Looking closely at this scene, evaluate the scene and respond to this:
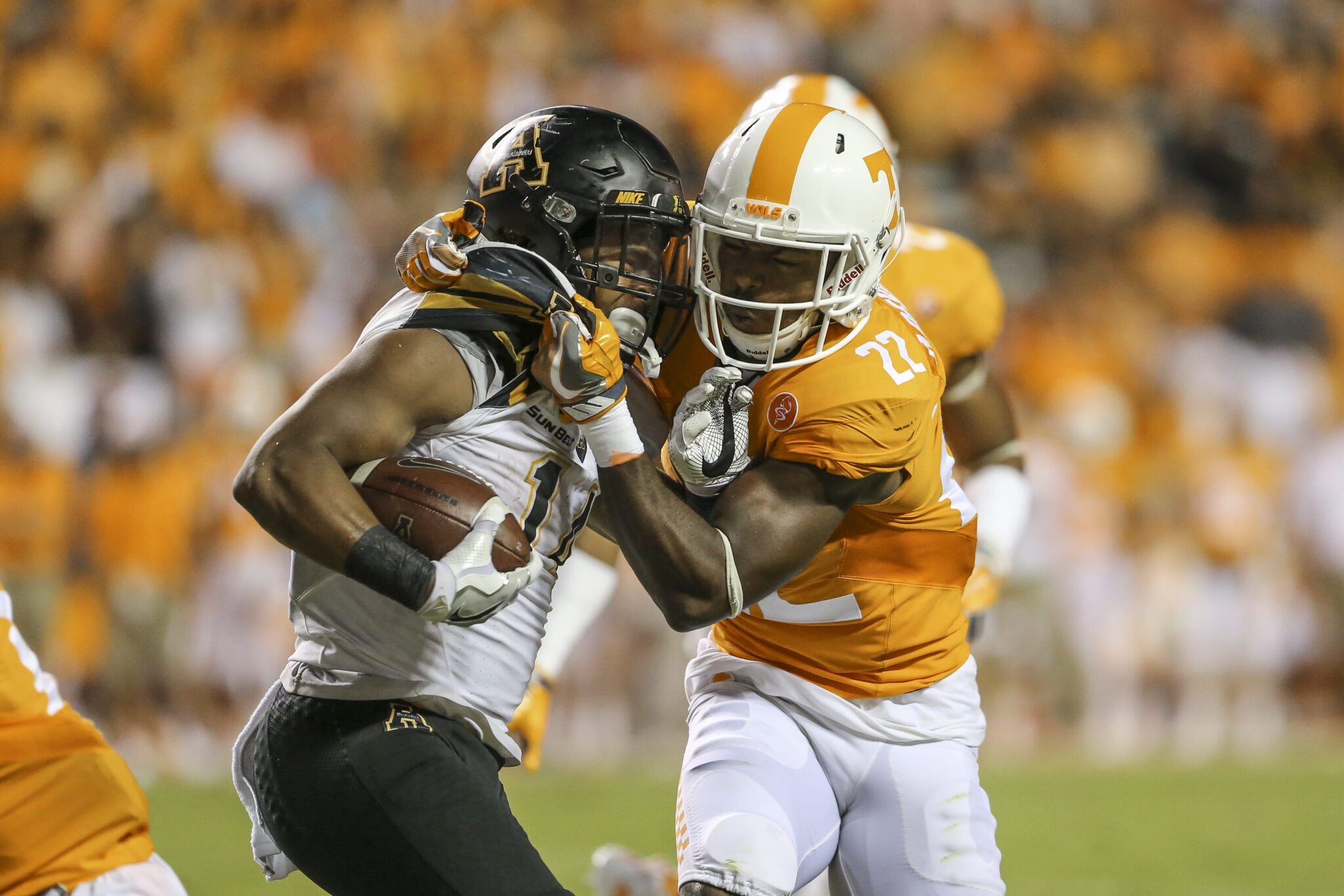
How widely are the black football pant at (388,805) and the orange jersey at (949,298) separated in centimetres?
186

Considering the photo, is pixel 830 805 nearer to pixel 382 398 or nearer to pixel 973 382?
pixel 382 398

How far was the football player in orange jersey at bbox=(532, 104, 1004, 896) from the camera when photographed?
9.22 ft

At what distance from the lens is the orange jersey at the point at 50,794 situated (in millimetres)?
2668

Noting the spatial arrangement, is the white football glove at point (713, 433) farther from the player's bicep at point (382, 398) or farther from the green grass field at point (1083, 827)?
the green grass field at point (1083, 827)

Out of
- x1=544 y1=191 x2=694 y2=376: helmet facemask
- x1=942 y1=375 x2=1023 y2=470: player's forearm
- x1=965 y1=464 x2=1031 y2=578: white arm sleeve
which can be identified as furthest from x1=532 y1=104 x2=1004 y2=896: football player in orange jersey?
x1=942 y1=375 x2=1023 y2=470: player's forearm

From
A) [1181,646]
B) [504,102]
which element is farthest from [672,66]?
[1181,646]

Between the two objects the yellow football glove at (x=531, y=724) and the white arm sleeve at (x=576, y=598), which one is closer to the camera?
the yellow football glove at (x=531, y=724)

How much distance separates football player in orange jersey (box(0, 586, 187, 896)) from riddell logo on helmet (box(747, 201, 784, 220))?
150 centimetres

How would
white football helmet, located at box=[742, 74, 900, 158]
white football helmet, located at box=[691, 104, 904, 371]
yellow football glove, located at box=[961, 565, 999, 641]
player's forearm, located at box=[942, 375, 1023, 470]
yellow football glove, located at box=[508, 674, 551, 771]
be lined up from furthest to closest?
white football helmet, located at box=[742, 74, 900, 158] → player's forearm, located at box=[942, 375, 1023, 470] → yellow football glove, located at box=[961, 565, 999, 641] → yellow football glove, located at box=[508, 674, 551, 771] → white football helmet, located at box=[691, 104, 904, 371]

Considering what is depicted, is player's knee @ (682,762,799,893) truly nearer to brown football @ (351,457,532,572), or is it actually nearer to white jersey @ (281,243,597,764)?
white jersey @ (281,243,597,764)

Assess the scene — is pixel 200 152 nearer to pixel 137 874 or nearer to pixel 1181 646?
pixel 1181 646

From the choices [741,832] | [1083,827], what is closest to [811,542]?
[741,832]

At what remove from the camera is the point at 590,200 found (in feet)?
9.07

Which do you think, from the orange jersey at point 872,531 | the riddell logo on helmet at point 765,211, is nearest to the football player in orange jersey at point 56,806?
the orange jersey at point 872,531
